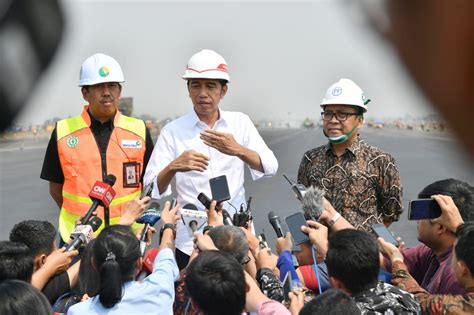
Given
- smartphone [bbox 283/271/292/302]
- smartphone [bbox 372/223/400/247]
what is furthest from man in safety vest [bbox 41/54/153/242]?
smartphone [bbox 372/223/400/247]

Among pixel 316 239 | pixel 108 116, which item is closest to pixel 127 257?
pixel 316 239

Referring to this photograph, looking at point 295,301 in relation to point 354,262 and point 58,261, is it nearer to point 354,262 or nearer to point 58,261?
point 354,262

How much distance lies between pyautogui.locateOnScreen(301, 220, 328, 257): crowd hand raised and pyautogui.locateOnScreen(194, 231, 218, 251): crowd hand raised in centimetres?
47

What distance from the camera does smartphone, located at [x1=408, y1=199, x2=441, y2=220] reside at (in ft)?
9.41

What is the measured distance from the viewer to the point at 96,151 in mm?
4258

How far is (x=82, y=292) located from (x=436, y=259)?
5.63 ft

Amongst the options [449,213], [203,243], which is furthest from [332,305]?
[449,213]

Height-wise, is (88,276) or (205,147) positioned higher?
(205,147)

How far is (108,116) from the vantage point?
4332mm

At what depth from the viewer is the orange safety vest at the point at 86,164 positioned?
4.17 metres

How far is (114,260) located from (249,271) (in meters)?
0.77

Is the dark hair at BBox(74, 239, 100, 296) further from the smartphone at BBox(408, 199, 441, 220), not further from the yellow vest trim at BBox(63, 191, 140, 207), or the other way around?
the smartphone at BBox(408, 199, 441, 220)

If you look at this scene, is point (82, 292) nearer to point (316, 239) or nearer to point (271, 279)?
point (271, 279)

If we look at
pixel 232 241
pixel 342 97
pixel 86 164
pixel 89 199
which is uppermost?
pixel 342 97
